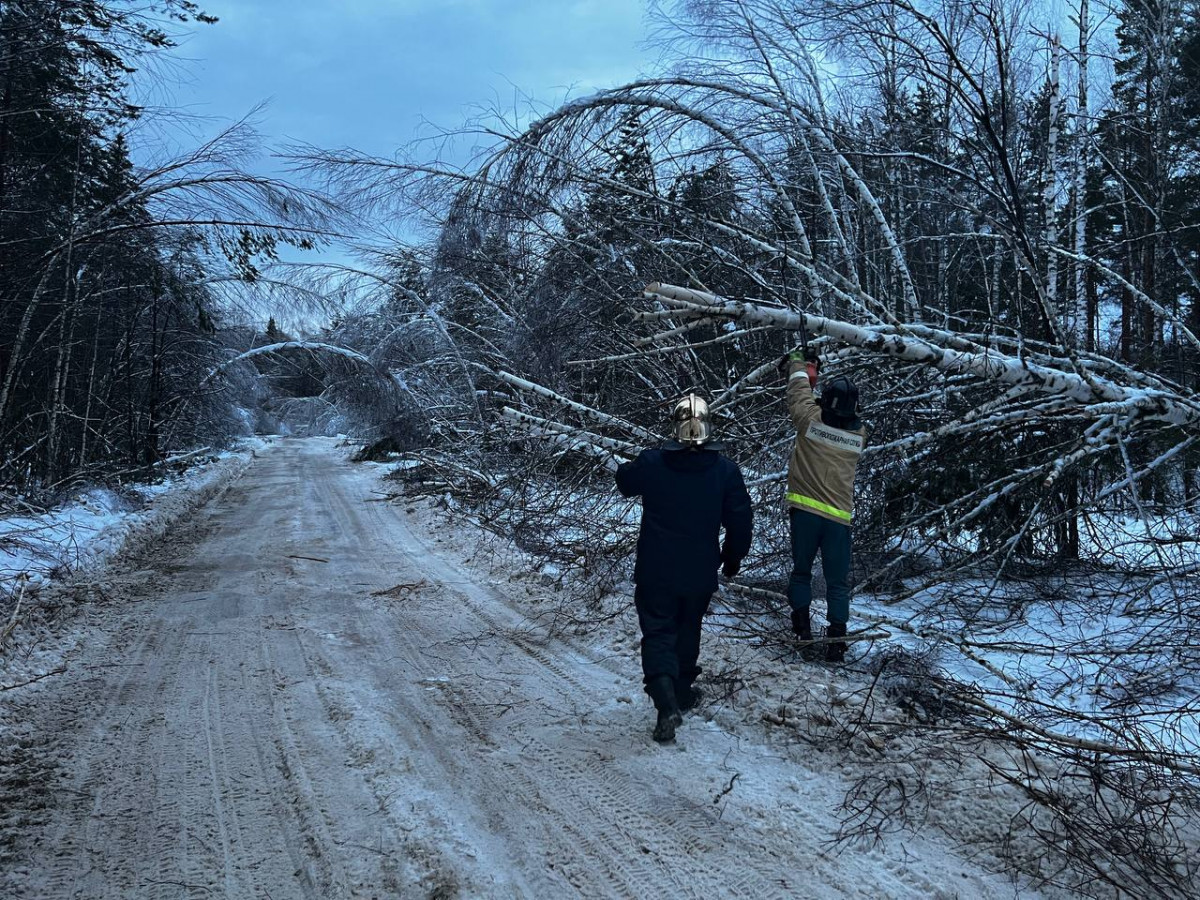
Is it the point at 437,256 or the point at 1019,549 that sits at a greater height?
the point at 437,256

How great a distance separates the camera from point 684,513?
150 inches

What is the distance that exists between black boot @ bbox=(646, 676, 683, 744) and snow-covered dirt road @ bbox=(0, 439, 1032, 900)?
72 millimetres

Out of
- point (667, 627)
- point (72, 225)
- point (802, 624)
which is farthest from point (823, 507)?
point (72, 225)

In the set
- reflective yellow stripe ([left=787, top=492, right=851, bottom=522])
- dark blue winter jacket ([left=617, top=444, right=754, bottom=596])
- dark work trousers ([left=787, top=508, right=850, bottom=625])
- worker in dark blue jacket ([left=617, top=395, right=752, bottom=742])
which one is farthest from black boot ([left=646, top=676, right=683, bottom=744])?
reflective yellow stripe ([left=787, top=492, right=851, bottom=522])

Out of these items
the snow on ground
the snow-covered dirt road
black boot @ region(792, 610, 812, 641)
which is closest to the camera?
the snow-covered dirt road

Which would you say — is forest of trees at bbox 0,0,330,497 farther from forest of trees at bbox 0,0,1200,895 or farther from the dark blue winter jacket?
the dark blue winter jacket

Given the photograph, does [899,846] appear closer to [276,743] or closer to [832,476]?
[832,476]

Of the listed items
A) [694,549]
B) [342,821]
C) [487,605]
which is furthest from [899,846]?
[487,605]

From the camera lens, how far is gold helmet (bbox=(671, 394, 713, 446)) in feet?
12.4

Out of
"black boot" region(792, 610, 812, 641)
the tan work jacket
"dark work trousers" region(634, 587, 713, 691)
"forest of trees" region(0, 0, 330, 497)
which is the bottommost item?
"black boot" region(792, 610, 812, 641)

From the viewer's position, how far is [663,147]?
6336 mm

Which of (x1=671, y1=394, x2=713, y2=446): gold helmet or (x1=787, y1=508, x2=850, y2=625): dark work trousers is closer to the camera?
(x1=671, y1=394, x2=713, y2=446): gold helmet

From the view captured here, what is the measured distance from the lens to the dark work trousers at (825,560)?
15.4 feet

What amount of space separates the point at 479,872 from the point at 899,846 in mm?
1607
